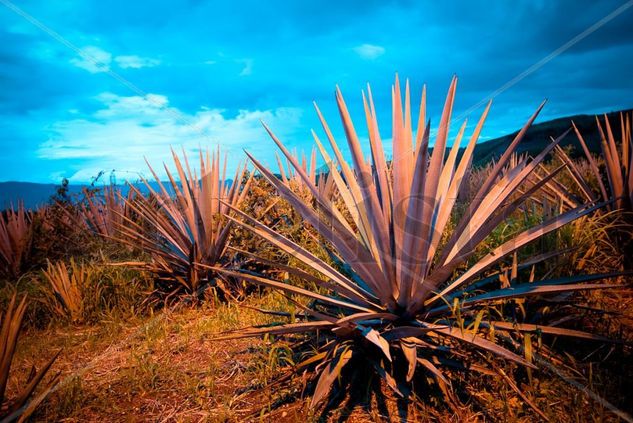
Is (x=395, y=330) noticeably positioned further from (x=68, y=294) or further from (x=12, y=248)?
(x=12, y=248)

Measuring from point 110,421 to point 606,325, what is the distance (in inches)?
122

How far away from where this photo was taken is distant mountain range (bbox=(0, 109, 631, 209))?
669cm

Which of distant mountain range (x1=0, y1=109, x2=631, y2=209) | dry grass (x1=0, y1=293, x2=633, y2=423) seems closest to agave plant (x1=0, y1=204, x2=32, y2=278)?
distant mountain range (x1=0, y1=109, x2=631, y2=209)

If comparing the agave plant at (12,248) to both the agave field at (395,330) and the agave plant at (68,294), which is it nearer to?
the agave plant at (68,294)

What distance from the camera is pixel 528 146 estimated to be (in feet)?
156

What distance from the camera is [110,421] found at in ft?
6.21

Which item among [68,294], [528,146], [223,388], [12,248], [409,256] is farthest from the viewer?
[528,146]

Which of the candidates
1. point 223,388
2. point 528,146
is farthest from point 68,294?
point 528,146

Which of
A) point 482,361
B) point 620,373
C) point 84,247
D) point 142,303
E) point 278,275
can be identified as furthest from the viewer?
point 84,247

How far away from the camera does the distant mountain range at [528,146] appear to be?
22.0 feet

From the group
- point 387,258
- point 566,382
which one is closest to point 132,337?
point 387,258

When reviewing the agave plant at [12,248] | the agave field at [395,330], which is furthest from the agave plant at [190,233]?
the agave plant at [12,248]

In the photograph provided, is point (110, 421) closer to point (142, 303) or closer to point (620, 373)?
point (142, 303)

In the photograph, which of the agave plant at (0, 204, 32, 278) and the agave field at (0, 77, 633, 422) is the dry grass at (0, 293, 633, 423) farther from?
the agave plant at (0, 204, 32, 278)
